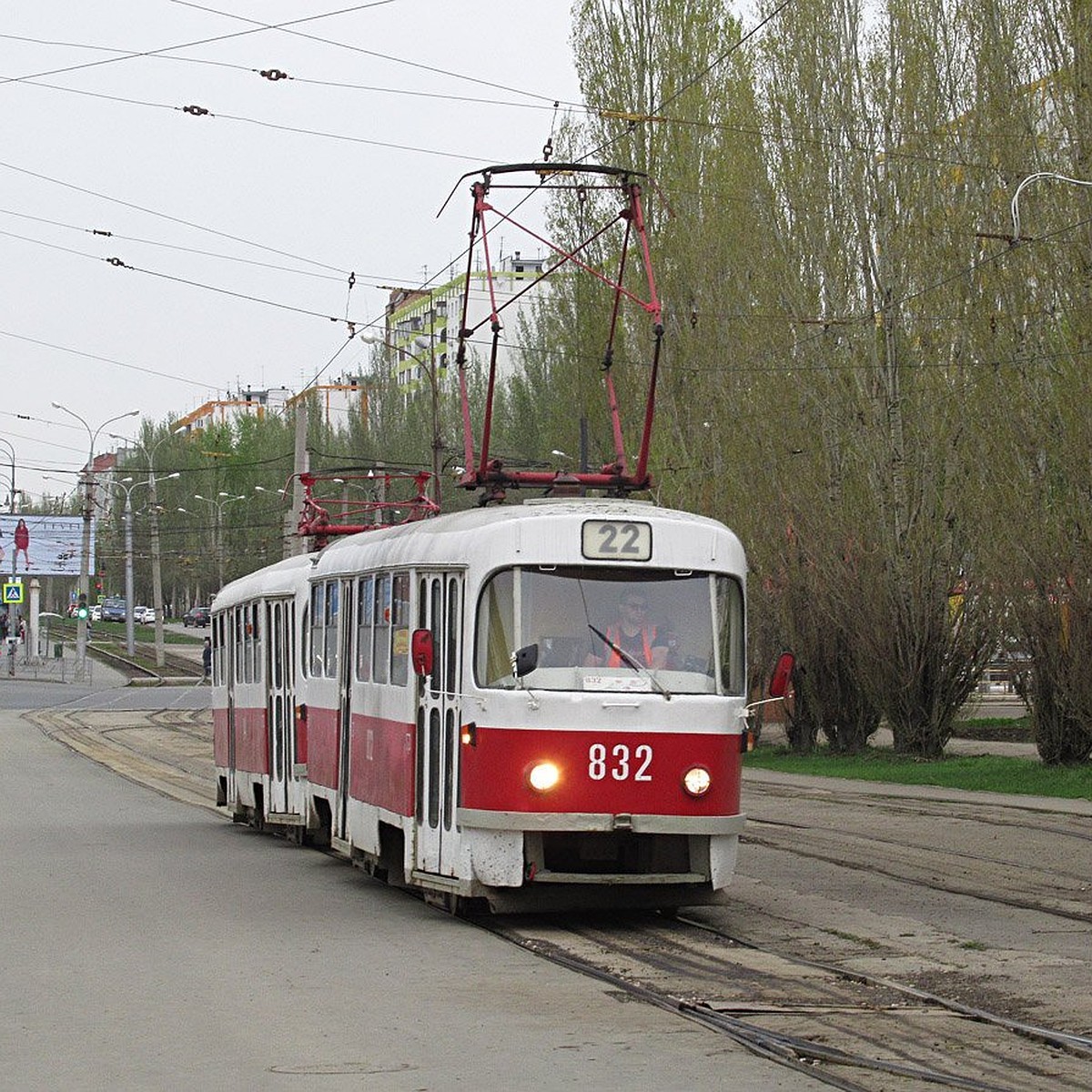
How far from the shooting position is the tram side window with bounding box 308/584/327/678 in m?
17.4

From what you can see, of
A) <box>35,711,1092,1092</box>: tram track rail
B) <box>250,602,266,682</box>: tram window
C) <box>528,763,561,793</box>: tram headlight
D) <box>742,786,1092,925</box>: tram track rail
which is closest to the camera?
<box>35,711,1092,1092</box>: tram track rail

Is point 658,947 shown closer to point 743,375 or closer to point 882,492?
point 882,492

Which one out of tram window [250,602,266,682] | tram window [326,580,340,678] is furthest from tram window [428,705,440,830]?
tram window [250,602,266,682]

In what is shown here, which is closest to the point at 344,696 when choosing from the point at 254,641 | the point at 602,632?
the point at 602,632

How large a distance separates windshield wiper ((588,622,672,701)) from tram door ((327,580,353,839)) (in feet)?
12.5

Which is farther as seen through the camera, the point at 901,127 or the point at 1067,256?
the point at 901,127

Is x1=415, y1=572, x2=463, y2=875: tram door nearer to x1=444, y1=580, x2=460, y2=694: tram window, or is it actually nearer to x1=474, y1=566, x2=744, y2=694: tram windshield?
x1=444, y1=580, x2=460, y2=694: tram window

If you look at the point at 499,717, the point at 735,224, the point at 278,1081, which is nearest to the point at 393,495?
the point at 735,224

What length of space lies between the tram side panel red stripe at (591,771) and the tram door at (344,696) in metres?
3.69

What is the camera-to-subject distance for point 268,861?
1759 centimetres

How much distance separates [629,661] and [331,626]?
16.3ft

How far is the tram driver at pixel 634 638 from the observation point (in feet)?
41.0

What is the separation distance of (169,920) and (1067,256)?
1723cm

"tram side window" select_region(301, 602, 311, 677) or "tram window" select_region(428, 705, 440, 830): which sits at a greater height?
"tram side window" select_region(301, 602, 311, 677)
